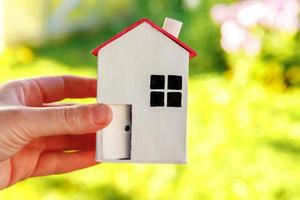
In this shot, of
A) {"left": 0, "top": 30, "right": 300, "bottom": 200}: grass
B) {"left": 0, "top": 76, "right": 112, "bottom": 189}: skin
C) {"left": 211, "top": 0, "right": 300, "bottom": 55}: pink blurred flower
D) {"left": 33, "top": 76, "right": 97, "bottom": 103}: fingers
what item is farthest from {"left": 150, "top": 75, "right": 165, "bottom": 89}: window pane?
{"left": 211, "top": 0, "right": 300, "bottom": 55}: pink blurred flower

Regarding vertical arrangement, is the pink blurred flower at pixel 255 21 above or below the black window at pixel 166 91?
above

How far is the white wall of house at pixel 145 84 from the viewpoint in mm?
1072

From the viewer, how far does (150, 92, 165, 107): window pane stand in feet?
3.56

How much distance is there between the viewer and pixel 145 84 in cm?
108

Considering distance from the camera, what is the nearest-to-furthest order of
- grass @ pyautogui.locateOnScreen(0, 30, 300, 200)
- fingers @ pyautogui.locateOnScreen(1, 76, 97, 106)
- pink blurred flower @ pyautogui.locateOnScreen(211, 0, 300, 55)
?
fingers @ pyautogui.locateOnScreen(1, 76, 97, 106), grass @ pyautogui.locateOnScreen(0, 30, 300, 200), pink blurred flower @ pyautogui.locateOnScreen(211, 0, 300, 55)

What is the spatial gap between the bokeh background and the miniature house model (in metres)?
1.12

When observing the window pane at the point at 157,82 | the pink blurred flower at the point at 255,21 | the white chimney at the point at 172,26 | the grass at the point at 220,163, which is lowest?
the grass at the point at 220,163

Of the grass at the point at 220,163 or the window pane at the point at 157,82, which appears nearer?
the window pane at the point at 157,82

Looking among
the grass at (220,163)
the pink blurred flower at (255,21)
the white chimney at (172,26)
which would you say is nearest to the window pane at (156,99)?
the white chimney at (172,26)

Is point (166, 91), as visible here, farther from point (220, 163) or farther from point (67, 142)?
point (220, 163)

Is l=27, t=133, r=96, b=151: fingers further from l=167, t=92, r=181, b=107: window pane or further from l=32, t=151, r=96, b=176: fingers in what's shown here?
l=167, t=92, r=181, b=107: window pane

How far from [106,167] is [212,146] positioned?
42 centimetres

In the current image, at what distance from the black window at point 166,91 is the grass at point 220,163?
3.72 ft

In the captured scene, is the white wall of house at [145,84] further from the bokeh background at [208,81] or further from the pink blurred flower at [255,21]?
the pink blurred flower at [255,21]
